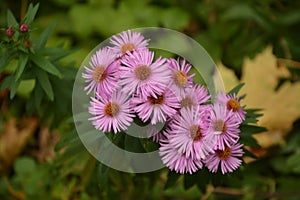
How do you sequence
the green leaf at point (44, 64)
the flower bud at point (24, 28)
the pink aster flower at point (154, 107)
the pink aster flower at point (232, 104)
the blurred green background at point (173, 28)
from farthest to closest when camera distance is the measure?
1. the blurred green background at point (173, 28)
2. the green leaf at point (44, 64)
3. the flower bud at point (24, 28)
4. the pink aster flower at point (232, 104)
5. the pink aster flower at point (154, 107)

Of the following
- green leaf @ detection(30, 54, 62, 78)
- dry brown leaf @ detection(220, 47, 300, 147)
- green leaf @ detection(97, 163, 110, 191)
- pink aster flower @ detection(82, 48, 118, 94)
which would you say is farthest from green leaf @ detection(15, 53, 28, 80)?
dry brown leaf @ detection(220, 47, 300, 147)

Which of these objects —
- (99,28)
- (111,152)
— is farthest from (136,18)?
(111,152)

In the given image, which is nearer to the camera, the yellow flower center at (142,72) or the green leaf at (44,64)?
the yellow flower center at (142,72)

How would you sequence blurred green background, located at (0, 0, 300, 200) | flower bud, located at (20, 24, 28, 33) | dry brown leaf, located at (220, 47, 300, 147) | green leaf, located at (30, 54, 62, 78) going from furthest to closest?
1. dry brown leaf, located at (220, 47, 300, 147)
2. blurred green background, located at (0, 0, 300, 200)
3. green leaf, located at (30, 54, 62, 78)
4. flower bud, located at (20, 24, 28, 33)

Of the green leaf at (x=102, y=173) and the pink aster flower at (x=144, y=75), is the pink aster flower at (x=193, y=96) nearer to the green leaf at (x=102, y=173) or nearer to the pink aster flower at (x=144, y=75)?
the pink aster flower at (x=144, y=75)

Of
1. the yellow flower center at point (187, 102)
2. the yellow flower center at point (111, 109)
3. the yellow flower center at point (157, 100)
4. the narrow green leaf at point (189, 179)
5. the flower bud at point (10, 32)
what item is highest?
the flower bud at point (10, 32)

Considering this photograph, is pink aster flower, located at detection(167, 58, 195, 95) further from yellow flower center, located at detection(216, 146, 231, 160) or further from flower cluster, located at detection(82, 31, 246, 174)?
yellow flower center, located at detection(216, 146, 231, 160)

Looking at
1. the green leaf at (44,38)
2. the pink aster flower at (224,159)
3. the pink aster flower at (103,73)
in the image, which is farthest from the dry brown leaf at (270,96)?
the pink aster flower at (103,73)
